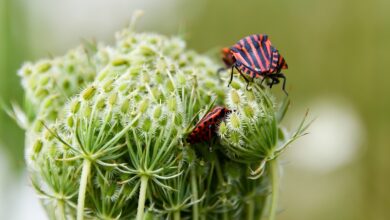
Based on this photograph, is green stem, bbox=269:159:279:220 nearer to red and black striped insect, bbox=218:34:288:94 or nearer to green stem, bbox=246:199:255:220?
green stem, bbox=246:199:255:220

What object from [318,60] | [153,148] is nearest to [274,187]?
[153,148]

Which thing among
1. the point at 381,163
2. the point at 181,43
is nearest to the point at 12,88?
the point at 181,43

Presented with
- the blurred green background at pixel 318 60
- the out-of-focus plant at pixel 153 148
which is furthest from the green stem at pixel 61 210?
the blurred green background at pixel 318 60

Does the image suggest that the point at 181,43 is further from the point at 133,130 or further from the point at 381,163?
the point at 381,163

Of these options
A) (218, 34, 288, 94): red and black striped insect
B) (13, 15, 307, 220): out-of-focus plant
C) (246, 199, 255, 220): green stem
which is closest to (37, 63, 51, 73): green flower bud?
(13, 15, 307, 220): out-of-focus plant

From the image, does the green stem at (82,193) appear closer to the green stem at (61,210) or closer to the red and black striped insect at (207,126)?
the green stem at (61,210)

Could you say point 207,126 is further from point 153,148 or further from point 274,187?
point 274,187
